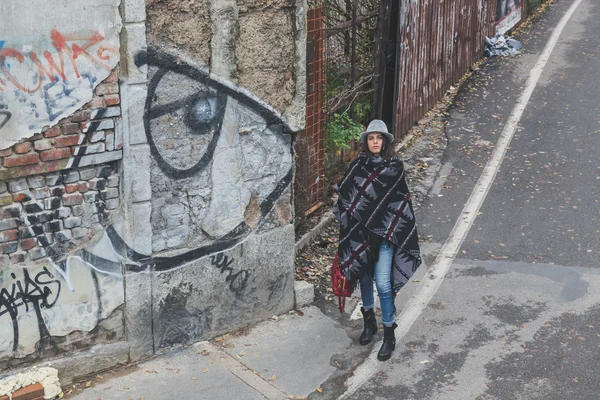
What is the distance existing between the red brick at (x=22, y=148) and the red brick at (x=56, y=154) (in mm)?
109

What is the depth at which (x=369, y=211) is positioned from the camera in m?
6.57

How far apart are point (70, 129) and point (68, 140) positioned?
0.08 metres

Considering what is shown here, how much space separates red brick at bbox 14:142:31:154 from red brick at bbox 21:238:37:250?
2.00 ft

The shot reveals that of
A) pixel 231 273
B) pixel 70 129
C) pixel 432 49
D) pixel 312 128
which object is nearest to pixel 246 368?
pixel 231 273

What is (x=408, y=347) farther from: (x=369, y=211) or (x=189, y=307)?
(x=189, y=307)

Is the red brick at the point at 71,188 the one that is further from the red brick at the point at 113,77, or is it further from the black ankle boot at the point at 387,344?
the black ankle boot at the point at 387,344

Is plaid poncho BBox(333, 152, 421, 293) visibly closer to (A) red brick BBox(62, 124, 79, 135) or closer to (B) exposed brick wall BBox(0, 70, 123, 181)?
(B) exposed brick wall BBox(0, 70, 123, 181)

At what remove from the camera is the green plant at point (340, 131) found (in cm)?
957

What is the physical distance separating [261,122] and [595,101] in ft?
29.8

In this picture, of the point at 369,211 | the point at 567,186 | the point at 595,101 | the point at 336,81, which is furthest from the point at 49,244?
the point at 595,101

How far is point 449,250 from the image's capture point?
8719mm

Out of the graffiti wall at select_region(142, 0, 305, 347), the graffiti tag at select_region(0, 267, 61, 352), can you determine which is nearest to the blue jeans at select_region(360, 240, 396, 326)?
the graffiti wall at select_region(142, 0, 305, 347)

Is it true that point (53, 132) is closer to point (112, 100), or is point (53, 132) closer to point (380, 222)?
point (112, 100)

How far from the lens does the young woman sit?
6551mm
